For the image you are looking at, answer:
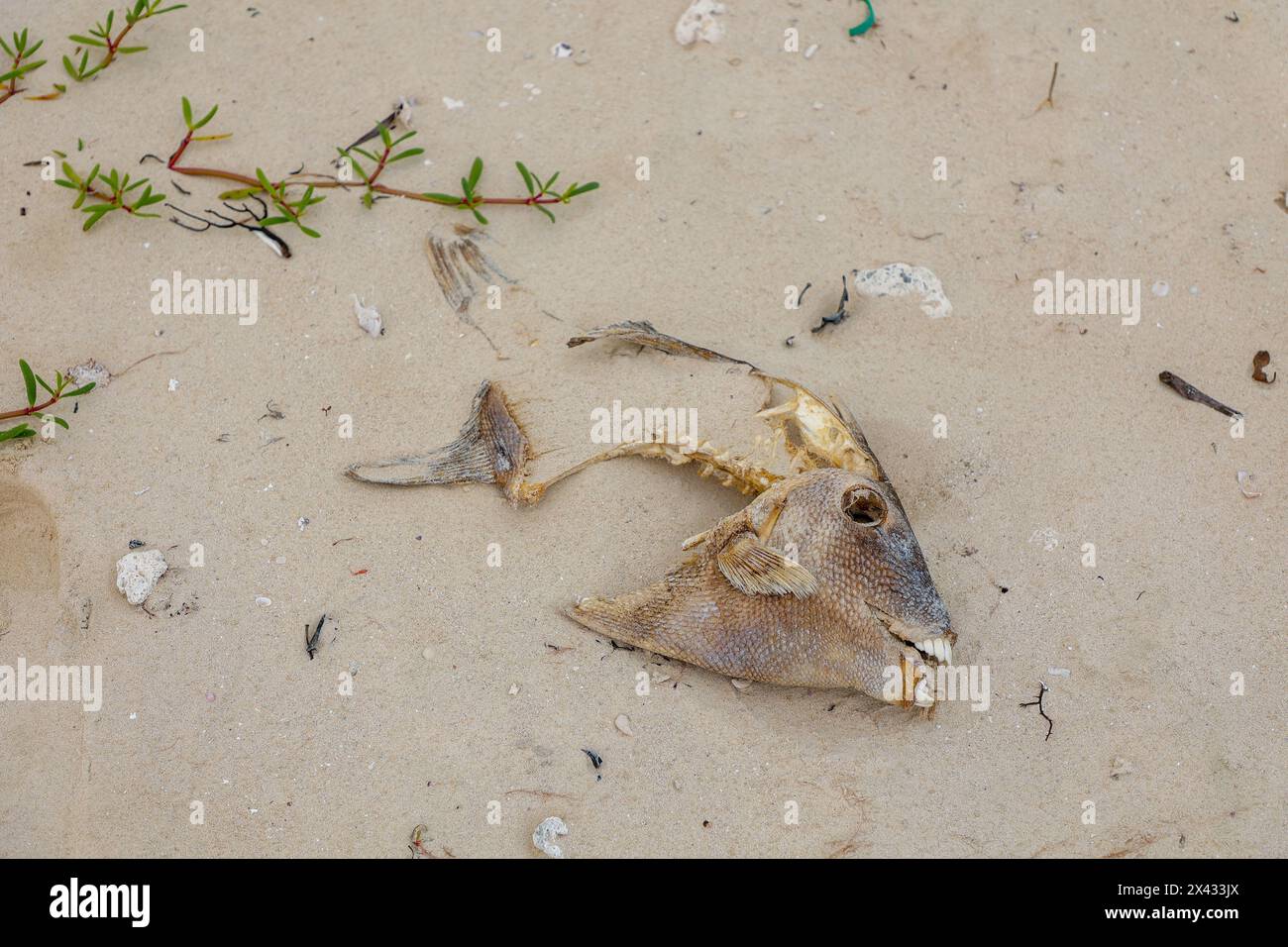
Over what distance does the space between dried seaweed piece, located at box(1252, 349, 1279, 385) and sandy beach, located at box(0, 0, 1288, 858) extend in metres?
0.03

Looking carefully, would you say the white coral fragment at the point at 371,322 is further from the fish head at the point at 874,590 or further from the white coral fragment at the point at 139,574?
the fish head at the point at 874,590

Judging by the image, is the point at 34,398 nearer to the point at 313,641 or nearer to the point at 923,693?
the point at 313,641

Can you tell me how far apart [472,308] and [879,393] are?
1462 millimetres

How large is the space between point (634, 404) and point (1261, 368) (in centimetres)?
223

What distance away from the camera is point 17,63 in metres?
3.94

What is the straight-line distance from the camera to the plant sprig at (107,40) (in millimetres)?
3932

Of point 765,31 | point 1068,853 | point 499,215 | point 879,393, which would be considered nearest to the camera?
point 1068,853

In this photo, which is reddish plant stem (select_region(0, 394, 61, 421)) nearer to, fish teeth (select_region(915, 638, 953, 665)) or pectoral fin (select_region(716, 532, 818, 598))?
pectoral fin (select_region(716, 532, 818, 598))

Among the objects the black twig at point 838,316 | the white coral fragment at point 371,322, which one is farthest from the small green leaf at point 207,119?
the black twig at point 838,316

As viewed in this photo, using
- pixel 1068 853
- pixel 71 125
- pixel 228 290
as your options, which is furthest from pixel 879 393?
pixel 71 125

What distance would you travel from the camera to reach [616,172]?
3.90 metres

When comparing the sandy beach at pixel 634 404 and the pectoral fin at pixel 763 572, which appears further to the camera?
the sandy beach at pixel 634 404

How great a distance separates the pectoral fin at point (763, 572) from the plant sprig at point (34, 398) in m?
2.25
